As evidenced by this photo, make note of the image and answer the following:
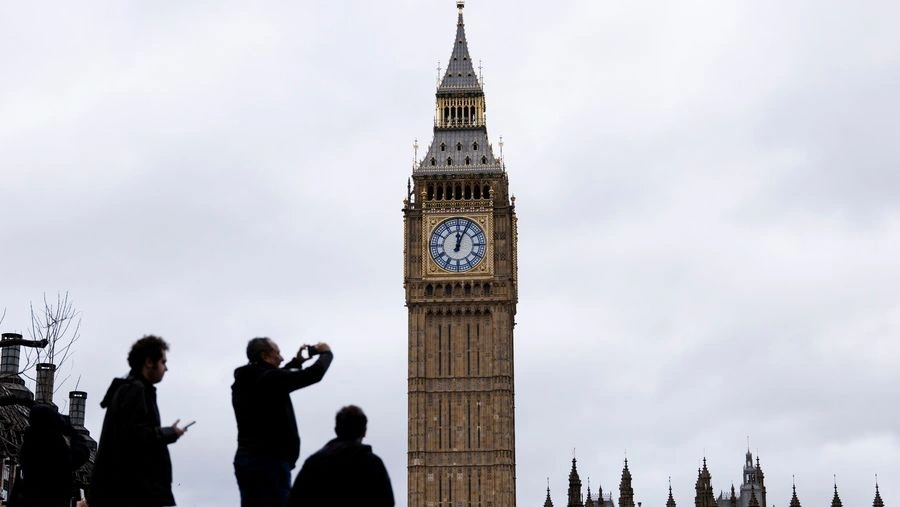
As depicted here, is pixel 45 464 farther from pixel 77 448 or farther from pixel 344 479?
pixel 344 479

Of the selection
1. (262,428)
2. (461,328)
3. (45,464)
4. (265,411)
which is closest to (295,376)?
(265,411)

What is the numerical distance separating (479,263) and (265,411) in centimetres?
7659

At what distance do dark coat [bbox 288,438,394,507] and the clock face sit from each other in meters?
77.8

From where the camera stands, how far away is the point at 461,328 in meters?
89.9

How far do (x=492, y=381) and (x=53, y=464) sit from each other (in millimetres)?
74706

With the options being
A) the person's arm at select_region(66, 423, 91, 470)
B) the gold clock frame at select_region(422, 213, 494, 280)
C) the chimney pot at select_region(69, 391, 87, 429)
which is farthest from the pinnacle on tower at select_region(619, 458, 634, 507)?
the person's arm at select_region(66, 423, 91, 470)

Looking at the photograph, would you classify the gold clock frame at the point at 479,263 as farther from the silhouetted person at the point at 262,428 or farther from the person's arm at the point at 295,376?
the person's arm at the point at 295,376

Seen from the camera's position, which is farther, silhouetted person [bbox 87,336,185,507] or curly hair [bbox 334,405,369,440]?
silhouetted person [bbox 87,336,185,507]

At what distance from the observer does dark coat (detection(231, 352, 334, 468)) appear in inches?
531

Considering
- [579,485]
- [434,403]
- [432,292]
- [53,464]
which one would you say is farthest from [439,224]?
[53,464]

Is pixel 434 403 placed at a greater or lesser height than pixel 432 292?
lesser

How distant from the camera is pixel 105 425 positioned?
1288 cm

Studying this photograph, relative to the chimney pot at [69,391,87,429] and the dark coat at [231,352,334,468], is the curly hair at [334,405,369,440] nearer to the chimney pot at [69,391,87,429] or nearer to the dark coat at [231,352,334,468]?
the dark coat at [231,352,334,468]

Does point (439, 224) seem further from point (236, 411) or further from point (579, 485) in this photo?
point (236, 411)
